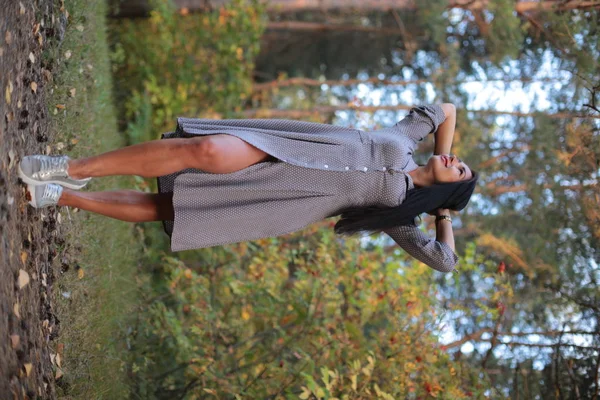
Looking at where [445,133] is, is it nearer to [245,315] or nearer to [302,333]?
[302,333]

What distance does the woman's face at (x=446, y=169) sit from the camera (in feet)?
11.1

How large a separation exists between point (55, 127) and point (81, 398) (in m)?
1.42

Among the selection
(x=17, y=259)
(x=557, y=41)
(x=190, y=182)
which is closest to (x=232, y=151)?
(x=190, y=182)

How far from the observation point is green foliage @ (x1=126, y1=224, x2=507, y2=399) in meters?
5.11

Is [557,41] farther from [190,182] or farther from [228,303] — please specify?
[190,182]

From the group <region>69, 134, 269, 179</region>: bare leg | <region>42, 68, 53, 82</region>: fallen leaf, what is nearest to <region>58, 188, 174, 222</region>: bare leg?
<region>69, 134, 269, 179</region>: bare leg

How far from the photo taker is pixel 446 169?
3.39m

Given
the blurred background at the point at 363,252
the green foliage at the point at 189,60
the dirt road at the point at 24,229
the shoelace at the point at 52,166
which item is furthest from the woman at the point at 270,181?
the green foliage at the point at 189,60

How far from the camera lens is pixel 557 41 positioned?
6.75 metres

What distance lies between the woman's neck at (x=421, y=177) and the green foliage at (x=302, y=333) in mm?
1755

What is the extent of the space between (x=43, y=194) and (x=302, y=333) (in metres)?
3.10

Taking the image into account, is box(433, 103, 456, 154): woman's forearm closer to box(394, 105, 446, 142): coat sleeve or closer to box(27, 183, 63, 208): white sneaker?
box(394, 105, 446, 142): coat sleeve

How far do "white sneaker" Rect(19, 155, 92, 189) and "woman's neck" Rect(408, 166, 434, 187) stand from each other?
5.34 feet

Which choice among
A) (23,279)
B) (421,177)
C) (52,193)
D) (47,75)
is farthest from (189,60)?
(23,279)
